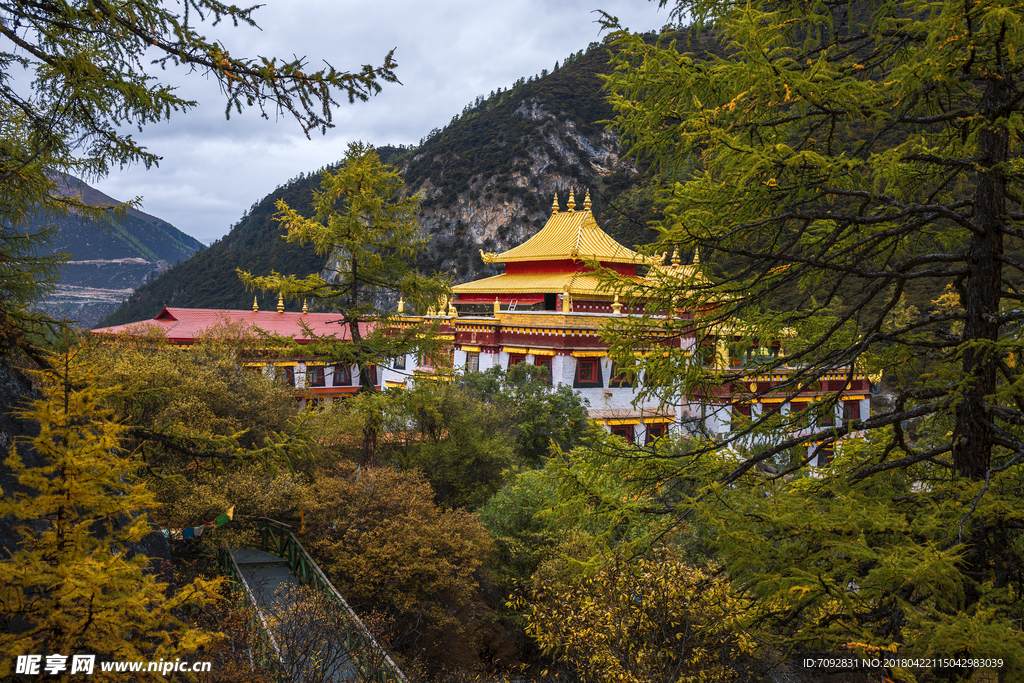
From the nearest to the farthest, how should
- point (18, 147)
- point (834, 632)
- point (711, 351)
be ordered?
1. point (834, 632)
2. point (711, 351)
3. point (18, 147)

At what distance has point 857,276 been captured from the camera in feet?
A: 13.6

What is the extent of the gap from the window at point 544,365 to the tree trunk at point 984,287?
17866 millimetres

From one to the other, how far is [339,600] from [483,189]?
8737 centimetres

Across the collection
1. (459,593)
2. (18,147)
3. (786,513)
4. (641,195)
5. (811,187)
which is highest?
(641,195)

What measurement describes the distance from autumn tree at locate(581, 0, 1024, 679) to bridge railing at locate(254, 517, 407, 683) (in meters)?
4.94

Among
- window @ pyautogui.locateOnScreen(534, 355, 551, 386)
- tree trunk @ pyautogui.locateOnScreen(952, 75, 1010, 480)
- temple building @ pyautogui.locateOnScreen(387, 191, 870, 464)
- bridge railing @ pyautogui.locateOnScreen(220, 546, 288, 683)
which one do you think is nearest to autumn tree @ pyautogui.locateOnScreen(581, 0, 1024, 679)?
tree trunk @ pyautogui.locateOnScreen(952, 75, 1010, 480)

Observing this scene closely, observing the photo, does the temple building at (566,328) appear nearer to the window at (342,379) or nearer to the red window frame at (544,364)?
the red window frame at (544,364)

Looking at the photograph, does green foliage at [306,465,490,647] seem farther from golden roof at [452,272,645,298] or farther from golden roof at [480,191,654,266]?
golden roof at [480,191,654,266]

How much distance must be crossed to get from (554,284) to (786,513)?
21313mm

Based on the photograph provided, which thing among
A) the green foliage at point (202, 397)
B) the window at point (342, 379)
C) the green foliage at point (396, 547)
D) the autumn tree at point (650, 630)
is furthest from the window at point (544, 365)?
the window at point (342, 379)

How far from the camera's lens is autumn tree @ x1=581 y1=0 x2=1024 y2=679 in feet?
11.3

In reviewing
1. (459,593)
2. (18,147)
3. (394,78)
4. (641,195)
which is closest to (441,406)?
(459,593)

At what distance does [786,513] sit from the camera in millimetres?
3457

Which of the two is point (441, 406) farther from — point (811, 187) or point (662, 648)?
point (811, 187)
